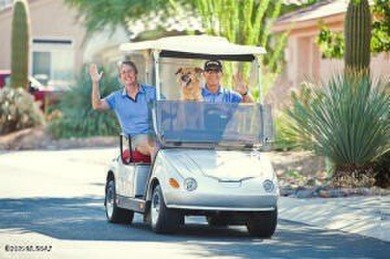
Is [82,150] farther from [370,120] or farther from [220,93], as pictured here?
[220,93]

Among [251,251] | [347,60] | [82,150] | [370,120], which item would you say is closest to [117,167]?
[251,251]

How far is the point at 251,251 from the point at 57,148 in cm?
1856

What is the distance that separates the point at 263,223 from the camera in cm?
1320

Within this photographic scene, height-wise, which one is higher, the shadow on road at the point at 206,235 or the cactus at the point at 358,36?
the cactus at the point at 358,36

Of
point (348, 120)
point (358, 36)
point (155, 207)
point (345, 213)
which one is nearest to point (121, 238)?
point (155, 207)

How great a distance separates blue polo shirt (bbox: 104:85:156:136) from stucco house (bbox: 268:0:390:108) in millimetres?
14130

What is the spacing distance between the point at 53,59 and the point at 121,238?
37544 mm

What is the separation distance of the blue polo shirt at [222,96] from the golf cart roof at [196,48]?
0.40 m

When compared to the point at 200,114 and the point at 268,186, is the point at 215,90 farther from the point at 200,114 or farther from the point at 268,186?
the point at 268,186

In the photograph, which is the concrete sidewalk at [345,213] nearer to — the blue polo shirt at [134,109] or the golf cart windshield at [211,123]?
the golf cart windshield at [211,123]

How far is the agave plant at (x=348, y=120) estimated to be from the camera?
1888 centimetres

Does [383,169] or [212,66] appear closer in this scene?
[212,66]

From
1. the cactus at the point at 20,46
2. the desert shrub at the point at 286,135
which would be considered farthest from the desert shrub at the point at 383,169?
the cactus at the point at 20,46

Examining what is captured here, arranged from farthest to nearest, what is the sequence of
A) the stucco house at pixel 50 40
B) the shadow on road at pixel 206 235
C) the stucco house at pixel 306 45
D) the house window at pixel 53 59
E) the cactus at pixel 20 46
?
the house window at pixel 53 59 → the stucco house at pixel 50 40 → the cactus at pixel 20 46 → the stucco house at pixel 306 45 → the shadow on road at pixel 206 235
